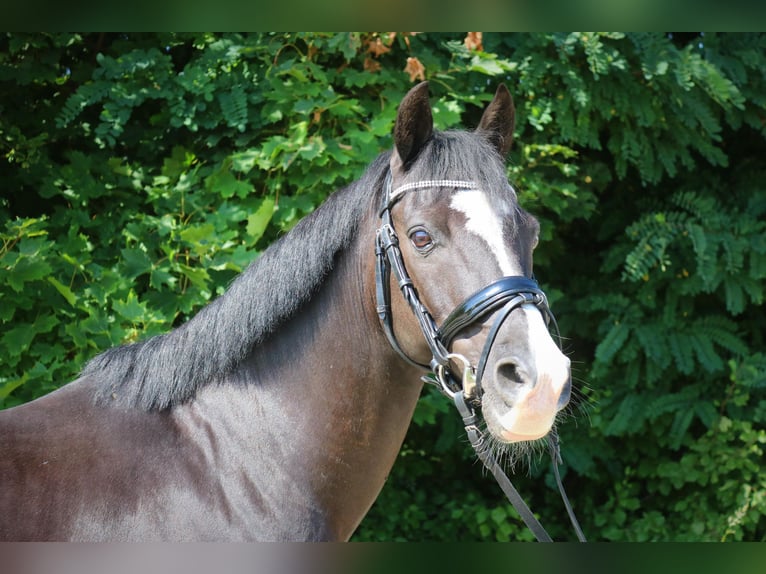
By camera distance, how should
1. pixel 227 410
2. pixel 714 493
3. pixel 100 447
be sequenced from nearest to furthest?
pixel 100 447
pixel 227 410
pixel 714 493

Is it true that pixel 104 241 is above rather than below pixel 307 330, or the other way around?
below

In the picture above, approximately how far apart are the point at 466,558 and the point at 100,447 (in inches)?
50.9

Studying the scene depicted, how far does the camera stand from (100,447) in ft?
5.78

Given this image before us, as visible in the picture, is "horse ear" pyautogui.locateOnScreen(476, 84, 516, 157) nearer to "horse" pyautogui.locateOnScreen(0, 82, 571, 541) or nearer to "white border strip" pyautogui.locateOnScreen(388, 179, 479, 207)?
"horse" pyautogui.locateOnScreen(0, 82, 571, 541)

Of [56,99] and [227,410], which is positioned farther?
[56,99]

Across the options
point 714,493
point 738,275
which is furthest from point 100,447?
point 714,493

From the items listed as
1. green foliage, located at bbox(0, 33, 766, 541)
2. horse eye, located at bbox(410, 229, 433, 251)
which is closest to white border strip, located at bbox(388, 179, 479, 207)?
horse eye, located at bbox(410, 229, 433, 251)

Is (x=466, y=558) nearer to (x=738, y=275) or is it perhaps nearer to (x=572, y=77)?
(x=572, y=77)

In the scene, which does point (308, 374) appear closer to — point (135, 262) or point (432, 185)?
point (432, 185)

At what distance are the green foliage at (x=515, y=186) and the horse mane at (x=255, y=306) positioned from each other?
1348 millimetres

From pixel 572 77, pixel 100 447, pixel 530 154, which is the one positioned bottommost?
pixel 530 154

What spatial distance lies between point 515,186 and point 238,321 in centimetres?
233

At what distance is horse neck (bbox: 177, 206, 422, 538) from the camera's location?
1852mm

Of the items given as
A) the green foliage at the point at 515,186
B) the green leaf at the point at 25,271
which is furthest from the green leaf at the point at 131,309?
the green leaf at the point at 25,271
